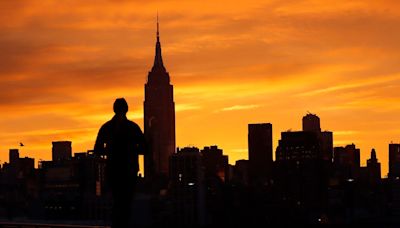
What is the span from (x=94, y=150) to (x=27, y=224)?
3.06 m

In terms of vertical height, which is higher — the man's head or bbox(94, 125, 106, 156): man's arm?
the man's head

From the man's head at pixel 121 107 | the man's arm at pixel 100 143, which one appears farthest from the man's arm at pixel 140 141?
the man's arm at pixel 100 143

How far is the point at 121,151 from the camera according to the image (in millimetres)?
13289

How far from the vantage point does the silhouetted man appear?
520 inches

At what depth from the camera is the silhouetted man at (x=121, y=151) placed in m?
13.2

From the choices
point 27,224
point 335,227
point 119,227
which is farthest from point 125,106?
point 335,227

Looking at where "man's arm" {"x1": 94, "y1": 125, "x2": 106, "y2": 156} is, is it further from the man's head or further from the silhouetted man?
the man's head

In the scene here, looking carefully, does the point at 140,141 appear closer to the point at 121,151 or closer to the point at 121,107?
the point at 121,151

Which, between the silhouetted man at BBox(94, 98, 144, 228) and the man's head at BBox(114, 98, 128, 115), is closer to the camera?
the silhouetted man at BBox(94, 98, 144, 228)

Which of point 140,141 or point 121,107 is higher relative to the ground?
point 121,107

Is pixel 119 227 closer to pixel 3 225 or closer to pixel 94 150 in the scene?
pixel 94 150

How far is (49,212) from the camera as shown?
195000 mm

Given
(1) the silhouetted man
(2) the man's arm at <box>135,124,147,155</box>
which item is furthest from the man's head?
(2) the man's arm at <box>135,124,147,155</box>

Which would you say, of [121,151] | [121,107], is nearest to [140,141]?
[121,151]
